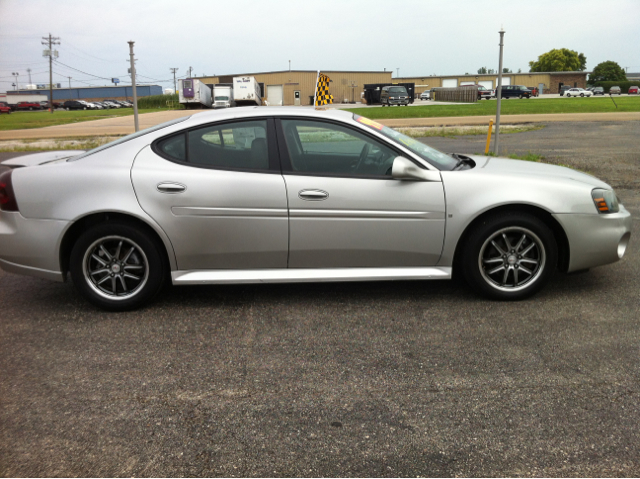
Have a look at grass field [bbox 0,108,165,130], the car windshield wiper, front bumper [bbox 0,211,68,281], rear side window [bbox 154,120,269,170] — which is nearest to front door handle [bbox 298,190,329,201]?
rear side window [bbox 154,120,269,170]

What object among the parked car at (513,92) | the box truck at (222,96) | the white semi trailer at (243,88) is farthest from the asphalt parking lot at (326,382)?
the parked car at (513,92)

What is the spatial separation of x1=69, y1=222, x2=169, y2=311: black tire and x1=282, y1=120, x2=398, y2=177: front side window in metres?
1.27

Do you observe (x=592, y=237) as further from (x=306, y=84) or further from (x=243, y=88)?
(x=306, y=84)

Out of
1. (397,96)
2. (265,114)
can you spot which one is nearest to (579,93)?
(397,96)

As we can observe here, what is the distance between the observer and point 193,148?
4.56 m

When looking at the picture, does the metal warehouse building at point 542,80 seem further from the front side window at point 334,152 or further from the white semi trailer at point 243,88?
the front side window at point 334,152

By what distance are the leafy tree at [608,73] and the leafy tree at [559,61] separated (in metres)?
3.80

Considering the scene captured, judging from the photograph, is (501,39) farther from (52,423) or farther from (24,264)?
(52,423)

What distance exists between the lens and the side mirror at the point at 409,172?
439 centimetres

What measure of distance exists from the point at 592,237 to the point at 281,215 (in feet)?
7.89

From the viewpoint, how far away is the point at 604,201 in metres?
4.62

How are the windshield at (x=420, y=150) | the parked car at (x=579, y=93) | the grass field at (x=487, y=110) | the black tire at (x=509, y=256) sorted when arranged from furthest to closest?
1. the parked car at (x=579, y=93)
2. the grass field at (x=487, y=110)
3. the windshield at (x=420, y=150)
4. the black tire at (x=509, y=256)

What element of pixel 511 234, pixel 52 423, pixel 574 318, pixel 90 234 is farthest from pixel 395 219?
pixel 52 423

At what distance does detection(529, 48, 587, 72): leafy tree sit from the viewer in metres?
117
